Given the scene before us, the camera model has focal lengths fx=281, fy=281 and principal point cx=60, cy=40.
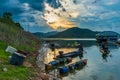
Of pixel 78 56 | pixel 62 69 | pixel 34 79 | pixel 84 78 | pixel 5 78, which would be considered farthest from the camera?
pixel 78 56

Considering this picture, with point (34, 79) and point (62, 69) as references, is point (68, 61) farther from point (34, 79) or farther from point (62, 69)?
point (34, 79)

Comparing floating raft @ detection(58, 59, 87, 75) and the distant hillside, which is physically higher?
the distant hillside

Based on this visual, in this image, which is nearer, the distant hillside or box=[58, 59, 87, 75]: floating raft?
box=[58, 59, 87, 75]: floating raft

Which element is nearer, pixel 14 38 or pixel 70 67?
pixel 70 67

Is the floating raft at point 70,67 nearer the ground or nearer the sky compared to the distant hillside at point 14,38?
nearer the ground

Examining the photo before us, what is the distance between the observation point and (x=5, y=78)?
96.5ft

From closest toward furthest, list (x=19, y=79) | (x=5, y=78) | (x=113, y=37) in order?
(x=5, y=78) → (x=19, y=79) → (x=113, y=37)

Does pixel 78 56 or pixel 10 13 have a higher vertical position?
pixel 10 13

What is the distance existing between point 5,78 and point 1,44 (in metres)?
29.8

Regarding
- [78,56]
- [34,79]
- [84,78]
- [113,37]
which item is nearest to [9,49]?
[84,78]

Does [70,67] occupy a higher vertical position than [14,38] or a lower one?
lower

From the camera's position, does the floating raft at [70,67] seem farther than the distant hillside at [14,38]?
No

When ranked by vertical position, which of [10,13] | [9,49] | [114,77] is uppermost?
[10,13]

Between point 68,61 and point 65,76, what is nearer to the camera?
point 65,76
